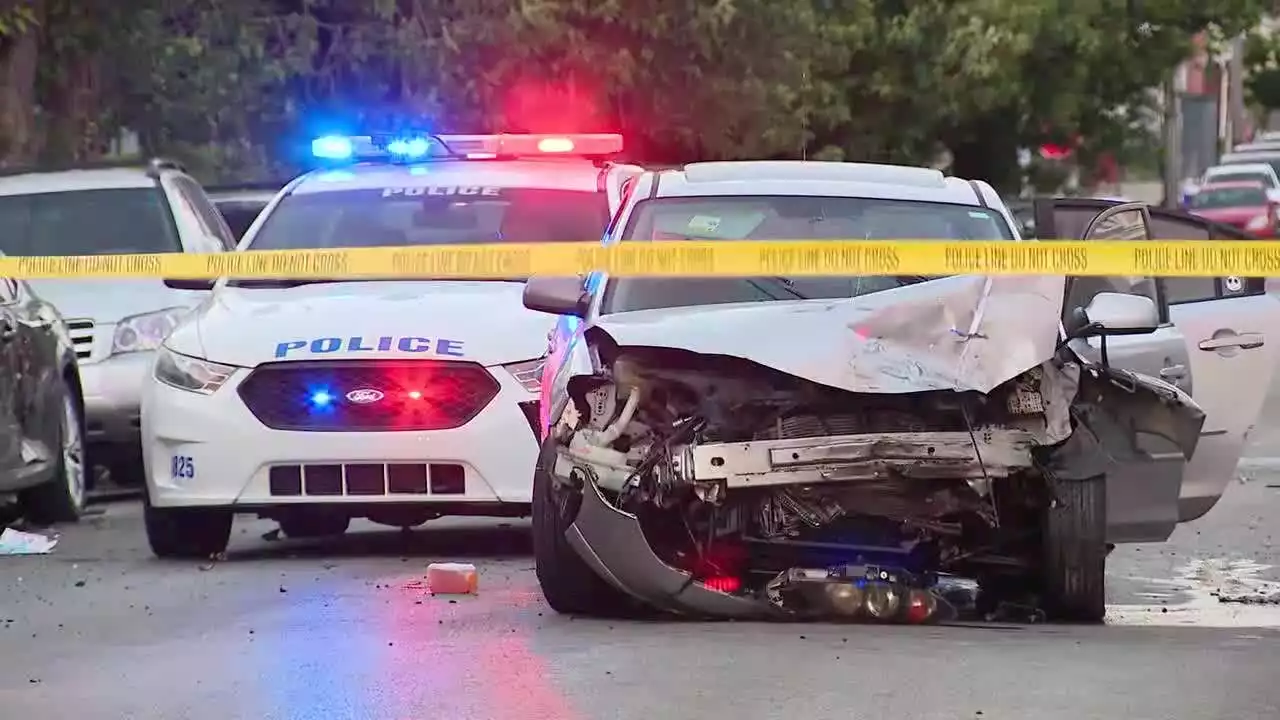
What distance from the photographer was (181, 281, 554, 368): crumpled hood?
9.37 meters

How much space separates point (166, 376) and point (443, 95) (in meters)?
12.2

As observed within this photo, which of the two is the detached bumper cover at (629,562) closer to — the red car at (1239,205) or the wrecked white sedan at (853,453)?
the wrecked white sedan at (853,453)

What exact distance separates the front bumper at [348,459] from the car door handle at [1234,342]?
2867mm

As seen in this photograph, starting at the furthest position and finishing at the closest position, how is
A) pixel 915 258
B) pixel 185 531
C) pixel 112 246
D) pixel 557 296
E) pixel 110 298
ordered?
pixel 112 246 → pixel 110 298 → pixel 185 531 → pixel 557 296 → pixel 915 258

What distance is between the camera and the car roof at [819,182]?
344 inches

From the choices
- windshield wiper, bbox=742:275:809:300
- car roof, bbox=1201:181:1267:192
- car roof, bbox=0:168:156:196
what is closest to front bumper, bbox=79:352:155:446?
car roof, bbox=0:168:156:196

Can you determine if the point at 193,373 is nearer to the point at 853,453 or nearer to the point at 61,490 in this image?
the point at 61,490

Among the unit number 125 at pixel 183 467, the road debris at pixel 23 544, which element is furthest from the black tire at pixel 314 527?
the unit number 125 at pixel 183 467

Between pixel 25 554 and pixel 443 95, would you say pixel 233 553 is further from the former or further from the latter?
pixel 443 95

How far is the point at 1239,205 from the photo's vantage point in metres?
42.1

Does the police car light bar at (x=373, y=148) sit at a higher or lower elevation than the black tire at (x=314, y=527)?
higher

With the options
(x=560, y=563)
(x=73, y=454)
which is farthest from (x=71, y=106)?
(x=560, y=563)

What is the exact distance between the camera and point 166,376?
31.5 ft

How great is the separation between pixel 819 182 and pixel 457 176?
2.63 meters
